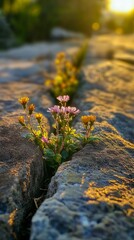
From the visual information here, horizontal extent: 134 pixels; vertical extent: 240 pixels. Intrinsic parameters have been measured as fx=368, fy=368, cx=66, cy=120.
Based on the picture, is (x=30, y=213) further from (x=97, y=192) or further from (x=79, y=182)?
(x=97, y=192)

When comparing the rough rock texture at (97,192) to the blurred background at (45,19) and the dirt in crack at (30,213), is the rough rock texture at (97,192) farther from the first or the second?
the blurred background at (45,19)

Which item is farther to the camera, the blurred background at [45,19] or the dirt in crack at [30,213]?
the blurred background at [45,19]

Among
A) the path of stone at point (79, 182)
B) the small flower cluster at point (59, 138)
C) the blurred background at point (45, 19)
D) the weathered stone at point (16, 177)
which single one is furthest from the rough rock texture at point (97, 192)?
the blurred background at point (45, 19)

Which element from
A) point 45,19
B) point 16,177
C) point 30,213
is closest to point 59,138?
point 16,177

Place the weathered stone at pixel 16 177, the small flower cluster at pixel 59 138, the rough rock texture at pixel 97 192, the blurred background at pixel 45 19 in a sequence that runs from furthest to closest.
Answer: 1. the blurred background at pixel 45 19
2. the small flower cluster at pixel 59 138
3. the weathered stone at pixel 16 177
4. the rough rock texture at pixel 97 192

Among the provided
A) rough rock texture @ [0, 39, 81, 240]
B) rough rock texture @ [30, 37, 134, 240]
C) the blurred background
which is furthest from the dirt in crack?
the blurred background

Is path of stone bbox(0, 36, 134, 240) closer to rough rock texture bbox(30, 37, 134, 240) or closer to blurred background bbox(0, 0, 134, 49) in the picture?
rough rock texture bbox(30, 37, 134, 240)
